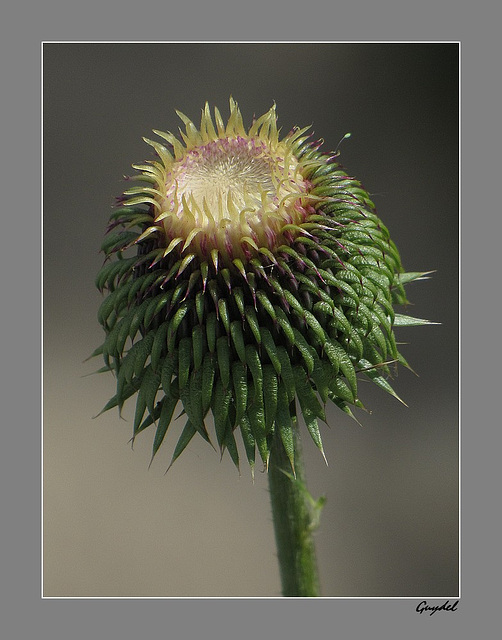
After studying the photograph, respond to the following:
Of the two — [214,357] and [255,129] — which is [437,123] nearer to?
[255,129]

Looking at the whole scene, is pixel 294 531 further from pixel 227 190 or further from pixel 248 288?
pixel 227 190

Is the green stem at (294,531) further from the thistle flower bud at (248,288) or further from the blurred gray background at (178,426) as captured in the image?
the blurred gray background at (178,426)

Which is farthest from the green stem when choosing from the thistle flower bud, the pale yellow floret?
the pale yellow floret

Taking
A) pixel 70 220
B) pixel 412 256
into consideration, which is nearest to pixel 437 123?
pixel 412 256

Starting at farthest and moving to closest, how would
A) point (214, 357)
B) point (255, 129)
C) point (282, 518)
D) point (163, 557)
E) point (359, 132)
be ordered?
point (359, 132) → point (163, 557) → point (282, 518) → point (255, 129) → point (214, 357)
